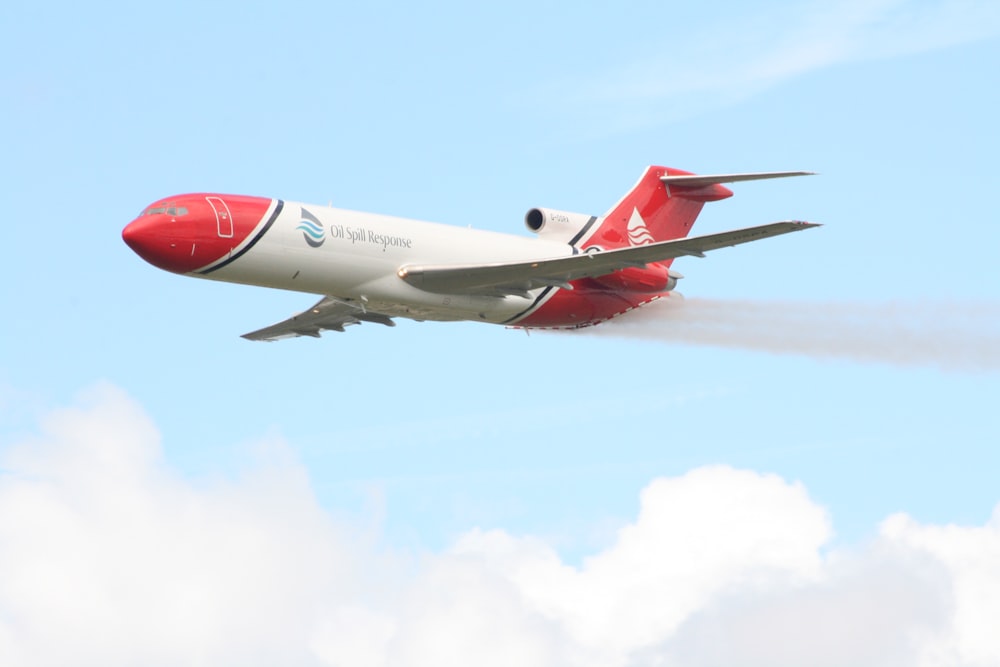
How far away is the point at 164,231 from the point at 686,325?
18972mm

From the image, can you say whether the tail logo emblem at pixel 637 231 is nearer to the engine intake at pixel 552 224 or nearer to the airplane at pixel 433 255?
the airplane at pixel 433 255

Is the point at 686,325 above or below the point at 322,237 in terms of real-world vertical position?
below

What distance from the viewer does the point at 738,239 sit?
2160 inches

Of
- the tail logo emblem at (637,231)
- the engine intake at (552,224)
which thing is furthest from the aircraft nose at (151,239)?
the tail logo emblem at (637,231)

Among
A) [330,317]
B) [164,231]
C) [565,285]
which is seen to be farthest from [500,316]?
[164,231]

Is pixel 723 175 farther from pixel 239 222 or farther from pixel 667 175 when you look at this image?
pixel 239 222

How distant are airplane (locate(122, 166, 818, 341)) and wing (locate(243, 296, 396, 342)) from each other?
76 mm

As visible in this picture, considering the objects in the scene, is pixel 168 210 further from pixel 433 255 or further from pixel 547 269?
pixel 547 269

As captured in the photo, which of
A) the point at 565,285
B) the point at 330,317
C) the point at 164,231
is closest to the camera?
the point at 164,231

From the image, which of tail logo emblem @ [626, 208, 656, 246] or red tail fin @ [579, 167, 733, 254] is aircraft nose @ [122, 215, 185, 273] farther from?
tail logo emblem @ [626, 208, 656, 246]

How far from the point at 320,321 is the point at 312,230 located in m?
8.80

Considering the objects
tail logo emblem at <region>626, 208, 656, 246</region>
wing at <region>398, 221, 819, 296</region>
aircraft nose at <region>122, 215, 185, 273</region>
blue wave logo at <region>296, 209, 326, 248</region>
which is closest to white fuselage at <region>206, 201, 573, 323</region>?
blue wave logo at <region>296, 209, 326, 248</region>

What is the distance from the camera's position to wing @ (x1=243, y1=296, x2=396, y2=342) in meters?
62.2

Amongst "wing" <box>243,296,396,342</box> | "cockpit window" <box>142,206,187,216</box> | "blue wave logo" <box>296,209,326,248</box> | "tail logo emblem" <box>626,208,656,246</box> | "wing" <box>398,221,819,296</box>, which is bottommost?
"wing" <box>243,296,396,342</box>
